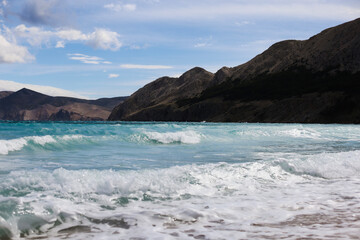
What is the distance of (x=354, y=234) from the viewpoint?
540 cm

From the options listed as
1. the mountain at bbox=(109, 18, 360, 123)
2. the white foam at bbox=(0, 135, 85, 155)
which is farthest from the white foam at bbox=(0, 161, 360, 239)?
the mountain at bbox=(109, 18, 360, 123)

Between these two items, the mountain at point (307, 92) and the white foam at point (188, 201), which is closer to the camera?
the white foam at point (188, 201)

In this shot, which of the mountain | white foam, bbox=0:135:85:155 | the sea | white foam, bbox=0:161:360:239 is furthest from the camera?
the mountain

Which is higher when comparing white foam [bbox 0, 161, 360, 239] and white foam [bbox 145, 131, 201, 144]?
white foam [bbox 145, 131, 201, 144]

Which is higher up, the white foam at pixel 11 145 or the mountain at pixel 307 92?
the mountain at pixel 307 92

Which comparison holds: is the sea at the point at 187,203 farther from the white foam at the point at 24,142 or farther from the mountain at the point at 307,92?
the mountain at the point at 307,92

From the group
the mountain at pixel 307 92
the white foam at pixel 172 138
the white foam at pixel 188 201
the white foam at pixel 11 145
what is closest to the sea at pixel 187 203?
the white foam at pixel 188 201

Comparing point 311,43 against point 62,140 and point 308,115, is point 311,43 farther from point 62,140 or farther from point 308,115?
point 62,140

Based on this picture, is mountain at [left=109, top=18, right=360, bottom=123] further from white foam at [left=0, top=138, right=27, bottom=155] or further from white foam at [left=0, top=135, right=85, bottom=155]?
white foam at [left=0, top=138, right=27, bottom=155]

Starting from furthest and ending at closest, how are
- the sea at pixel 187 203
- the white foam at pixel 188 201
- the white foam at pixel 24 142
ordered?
the white foam at pixel 24 142 < the white foam at pixel 188 201 < the sea at pixel 187 203

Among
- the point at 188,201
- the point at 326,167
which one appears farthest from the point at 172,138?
the point at 188,201

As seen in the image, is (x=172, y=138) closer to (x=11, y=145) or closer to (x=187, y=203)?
(x=11, y=145)

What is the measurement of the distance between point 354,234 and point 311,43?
20723cm

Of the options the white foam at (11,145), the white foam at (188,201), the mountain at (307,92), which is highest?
the mountain at (307,92)
